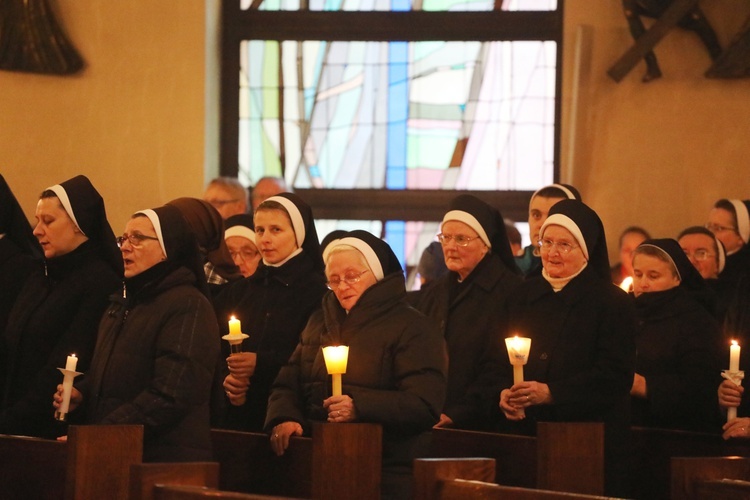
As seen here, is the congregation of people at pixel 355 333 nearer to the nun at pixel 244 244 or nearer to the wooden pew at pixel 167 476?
the nun at pixel 244 244

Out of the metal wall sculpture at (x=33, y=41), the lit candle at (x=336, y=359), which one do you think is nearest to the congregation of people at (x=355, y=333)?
the lit candle at (x=336, y=359)

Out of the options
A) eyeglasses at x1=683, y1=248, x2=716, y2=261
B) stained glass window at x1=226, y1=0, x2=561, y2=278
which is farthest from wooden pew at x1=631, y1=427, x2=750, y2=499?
stained glass window at x1=226, y1=0, x2=561, y2=278

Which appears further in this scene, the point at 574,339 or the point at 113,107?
the point at 113,107

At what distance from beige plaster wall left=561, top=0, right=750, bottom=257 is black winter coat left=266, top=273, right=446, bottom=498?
434cm

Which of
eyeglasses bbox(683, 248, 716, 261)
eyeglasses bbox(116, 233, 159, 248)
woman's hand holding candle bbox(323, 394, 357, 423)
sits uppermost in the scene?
eyeglasses bbox(683, 248, 716, 261)

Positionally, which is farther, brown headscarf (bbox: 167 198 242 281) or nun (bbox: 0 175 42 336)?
brown headscarf (bbox: 167 198 242 281)

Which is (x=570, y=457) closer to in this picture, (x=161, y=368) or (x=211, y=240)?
(x=161, y=368)

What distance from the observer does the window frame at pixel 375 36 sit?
383 inches

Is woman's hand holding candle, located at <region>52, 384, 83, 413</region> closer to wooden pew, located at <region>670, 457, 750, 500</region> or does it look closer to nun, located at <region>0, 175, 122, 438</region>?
nun, located at <region>0, 175, 122, 438</region>

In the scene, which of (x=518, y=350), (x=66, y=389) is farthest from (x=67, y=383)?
(x=518, y=350)

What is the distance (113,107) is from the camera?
31.1ft

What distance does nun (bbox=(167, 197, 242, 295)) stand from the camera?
6.85 metres

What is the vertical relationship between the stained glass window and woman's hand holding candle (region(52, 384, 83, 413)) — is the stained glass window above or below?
above

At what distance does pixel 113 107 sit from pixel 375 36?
2073 mm
